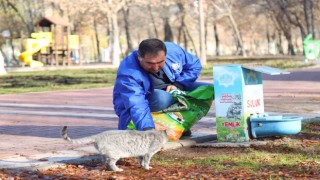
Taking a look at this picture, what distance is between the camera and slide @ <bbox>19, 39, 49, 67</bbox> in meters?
42.1

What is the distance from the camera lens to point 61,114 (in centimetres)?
1200

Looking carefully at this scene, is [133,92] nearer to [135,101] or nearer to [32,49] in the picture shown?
[135,101]

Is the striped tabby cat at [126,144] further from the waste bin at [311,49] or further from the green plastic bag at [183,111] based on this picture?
the waste bin at [311,49]

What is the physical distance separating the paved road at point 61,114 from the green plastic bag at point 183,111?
3.15 ft

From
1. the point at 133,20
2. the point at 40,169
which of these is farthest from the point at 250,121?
the point at 133,20

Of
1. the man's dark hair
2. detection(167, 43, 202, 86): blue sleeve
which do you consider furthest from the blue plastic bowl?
the man's dark hair

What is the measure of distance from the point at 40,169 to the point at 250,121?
2430 mm

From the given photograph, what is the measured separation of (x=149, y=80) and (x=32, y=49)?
3609cm

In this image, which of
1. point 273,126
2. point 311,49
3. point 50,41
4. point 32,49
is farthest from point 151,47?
point 50,41

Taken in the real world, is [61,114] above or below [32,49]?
below

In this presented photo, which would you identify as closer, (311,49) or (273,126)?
(273,126)

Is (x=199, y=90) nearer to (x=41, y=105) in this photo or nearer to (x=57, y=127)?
(x=57, y=127)

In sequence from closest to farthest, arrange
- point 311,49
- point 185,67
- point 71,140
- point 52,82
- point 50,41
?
point 71,140 → point 185,67 → point 52,82 → point 311,49 → point 50,41

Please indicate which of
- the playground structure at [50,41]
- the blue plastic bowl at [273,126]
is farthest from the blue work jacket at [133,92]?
the playground structure at [50,41]
